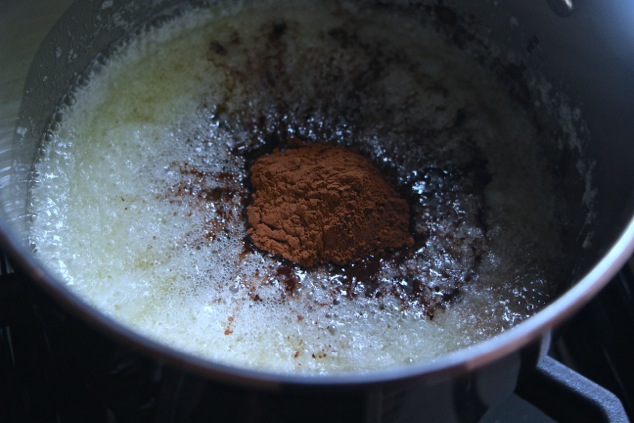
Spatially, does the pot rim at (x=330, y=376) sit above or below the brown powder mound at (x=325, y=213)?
above

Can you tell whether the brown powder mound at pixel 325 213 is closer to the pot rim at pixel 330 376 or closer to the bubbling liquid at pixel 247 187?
the bubbling liquid at pixel 247 187

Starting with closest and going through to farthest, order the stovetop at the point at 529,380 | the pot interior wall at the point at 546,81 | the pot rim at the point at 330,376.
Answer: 1. the pot rim at the point at 330,376
2. the stovetop at the point at 529,380
3. the pot interior wall at the point at 546,81

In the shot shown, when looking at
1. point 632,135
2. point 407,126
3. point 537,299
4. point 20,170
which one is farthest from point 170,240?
point 632,135

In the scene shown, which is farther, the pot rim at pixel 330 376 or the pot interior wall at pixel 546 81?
the pot interior wall at pixel 546 81

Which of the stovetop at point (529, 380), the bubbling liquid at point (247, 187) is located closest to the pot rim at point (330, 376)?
the stovetop at point (529, 380)

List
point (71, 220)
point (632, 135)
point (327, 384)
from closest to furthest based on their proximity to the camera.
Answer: point (327, 384)
point (632, 135)
point (71, 220)

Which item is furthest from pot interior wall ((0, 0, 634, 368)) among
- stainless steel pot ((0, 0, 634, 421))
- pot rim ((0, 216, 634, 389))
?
pot rim ((0, 216, 634, 389))

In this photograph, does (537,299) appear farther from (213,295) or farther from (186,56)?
(186,56)
